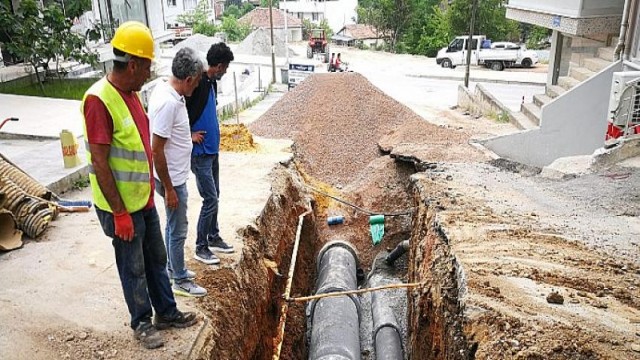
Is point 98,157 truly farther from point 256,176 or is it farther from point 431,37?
point 431,37

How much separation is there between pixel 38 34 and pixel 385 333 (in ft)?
41.2

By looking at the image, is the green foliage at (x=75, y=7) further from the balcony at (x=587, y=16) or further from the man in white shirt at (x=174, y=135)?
the balcony at (x=587, y=16)

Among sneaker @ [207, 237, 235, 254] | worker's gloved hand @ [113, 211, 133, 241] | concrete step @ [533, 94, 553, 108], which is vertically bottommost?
sneaker @ [207, 237, 235, 254]

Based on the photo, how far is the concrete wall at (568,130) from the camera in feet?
36.2

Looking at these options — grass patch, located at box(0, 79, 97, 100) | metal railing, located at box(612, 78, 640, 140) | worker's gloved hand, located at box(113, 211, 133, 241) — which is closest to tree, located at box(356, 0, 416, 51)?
grass patch, located at box(0, 79, 97, 100)

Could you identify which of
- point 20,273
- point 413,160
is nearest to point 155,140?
point 20,273

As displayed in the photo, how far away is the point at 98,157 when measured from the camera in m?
3.44

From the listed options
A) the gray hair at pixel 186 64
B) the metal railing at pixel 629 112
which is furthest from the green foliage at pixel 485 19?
the gray hair at pixel 186 64

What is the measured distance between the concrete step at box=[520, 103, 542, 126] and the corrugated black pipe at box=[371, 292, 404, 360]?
799cm

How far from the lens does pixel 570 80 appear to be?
45.0 feet

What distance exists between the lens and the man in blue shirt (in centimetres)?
491

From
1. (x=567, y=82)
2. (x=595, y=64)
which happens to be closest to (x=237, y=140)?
(x=567, y=82)

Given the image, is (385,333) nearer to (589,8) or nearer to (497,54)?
(589,8)

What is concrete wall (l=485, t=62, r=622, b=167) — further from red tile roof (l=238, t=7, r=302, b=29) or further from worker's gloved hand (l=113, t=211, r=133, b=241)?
red tile roof (l=238, t=7, r=302, b=29)
